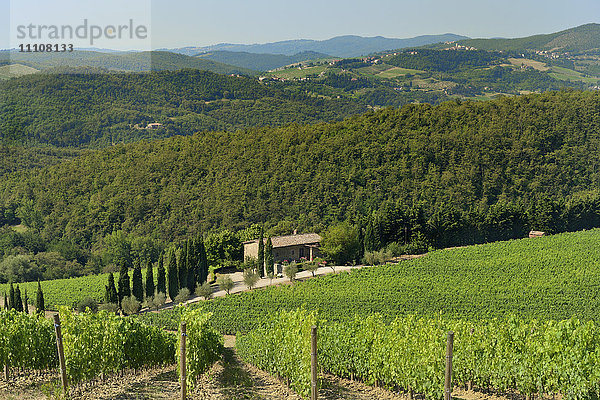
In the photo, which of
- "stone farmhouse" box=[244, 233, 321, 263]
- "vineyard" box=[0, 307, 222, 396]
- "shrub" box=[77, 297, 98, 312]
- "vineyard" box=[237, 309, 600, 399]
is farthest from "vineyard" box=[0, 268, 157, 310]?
"vineyard" box=[237, 309, 600, 399]

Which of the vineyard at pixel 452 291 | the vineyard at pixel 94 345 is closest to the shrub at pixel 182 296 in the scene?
the vineyard at pixel 452 291

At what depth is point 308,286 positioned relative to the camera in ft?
136

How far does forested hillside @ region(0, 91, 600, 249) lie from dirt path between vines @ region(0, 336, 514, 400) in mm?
44143

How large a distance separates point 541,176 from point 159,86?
13293 cm

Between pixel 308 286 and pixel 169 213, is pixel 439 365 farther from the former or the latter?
pixel 169 213

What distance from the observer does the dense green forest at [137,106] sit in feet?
439

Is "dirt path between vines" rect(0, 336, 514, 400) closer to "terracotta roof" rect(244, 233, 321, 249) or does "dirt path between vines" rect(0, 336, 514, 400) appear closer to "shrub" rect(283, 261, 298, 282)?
"shrub" rect(283, 261, 298, 282)

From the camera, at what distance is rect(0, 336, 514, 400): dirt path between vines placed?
1520cm

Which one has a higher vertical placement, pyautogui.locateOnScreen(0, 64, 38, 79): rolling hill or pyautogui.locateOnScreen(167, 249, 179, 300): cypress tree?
pyautogui.locateOnScreen(0, 64, 38, 79): rolling hill

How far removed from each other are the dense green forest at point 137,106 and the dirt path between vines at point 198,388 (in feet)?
367

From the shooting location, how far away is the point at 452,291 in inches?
1515

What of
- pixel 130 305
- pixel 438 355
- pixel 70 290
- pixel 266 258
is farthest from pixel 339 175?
pixel 438 355

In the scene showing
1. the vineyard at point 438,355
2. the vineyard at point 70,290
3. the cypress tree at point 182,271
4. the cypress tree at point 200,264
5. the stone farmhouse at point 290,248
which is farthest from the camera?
the stone farmhouse at point 290,248

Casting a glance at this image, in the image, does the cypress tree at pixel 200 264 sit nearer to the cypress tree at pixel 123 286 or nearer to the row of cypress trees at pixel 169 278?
the row of cypress trees at pixel 169 278
